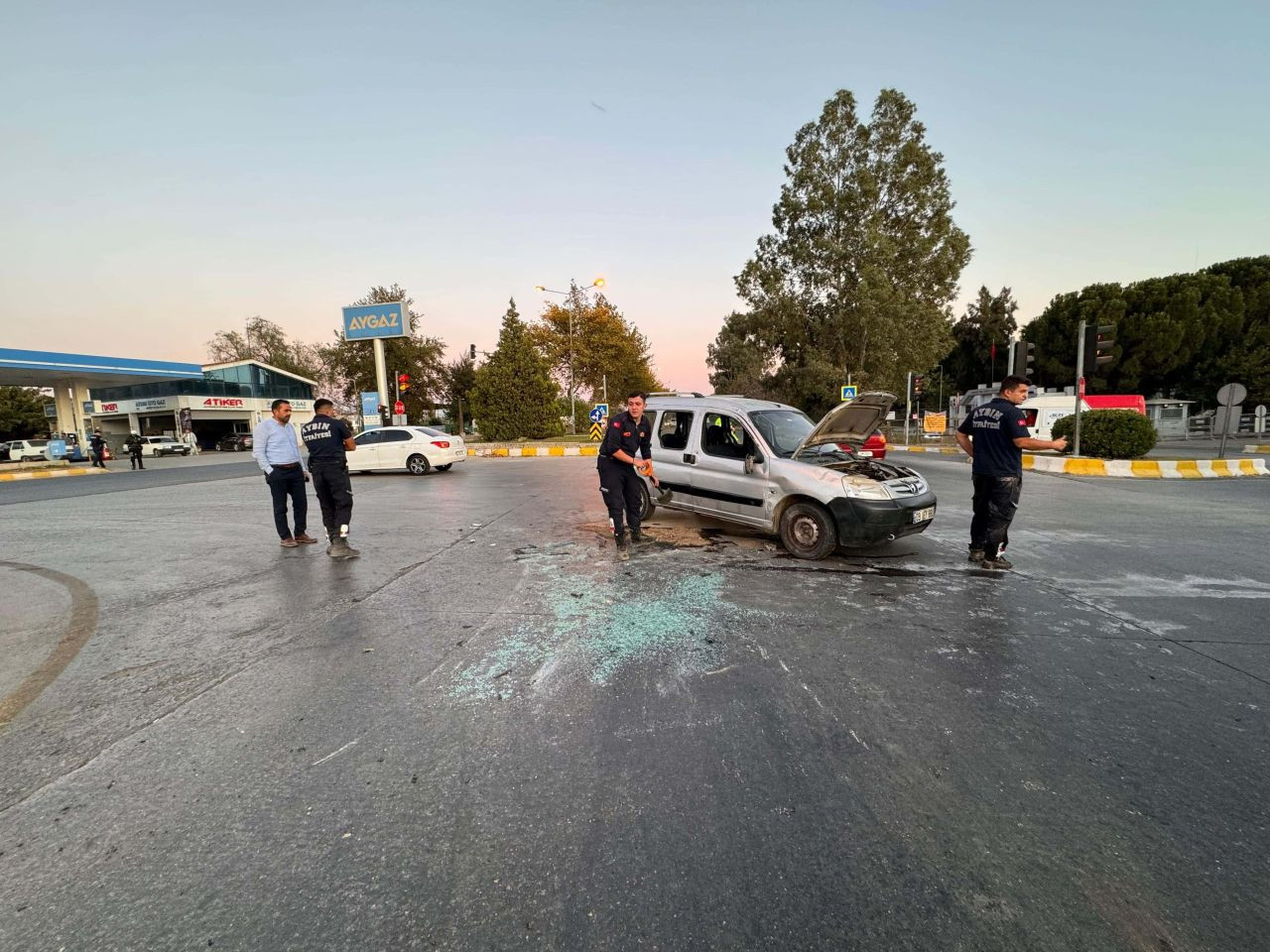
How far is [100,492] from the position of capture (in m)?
14.0

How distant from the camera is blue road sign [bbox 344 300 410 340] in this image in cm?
2953

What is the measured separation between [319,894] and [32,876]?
1.01 meters

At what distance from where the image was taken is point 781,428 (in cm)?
689

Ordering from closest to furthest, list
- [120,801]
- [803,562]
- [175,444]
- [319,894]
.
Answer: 1. [319,894]
2. [120,801]
3. [803,562]
4. [175,444]

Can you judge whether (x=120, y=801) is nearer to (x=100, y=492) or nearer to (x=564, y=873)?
(x=564, y=873)

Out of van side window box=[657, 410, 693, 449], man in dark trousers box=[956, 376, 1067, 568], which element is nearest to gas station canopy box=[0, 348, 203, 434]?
van side window box=[657, 410, 693, 449]

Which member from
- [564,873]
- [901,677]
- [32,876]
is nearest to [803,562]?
[901,677]

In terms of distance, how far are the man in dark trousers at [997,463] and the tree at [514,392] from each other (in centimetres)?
2742

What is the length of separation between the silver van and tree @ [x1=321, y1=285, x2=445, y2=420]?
46022 mm

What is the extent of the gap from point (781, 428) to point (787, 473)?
37.1 inches

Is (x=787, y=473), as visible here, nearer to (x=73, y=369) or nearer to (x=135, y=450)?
(x=135, y=450)

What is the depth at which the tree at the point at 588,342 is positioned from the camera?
4525 centimetres

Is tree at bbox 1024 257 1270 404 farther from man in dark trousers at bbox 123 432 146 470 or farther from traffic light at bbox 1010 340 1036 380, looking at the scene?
man in dark trousers at bbox 123 432 146 470

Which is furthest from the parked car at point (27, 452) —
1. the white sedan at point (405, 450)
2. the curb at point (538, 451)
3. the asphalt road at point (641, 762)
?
the asphalt road at point (641, 762)
